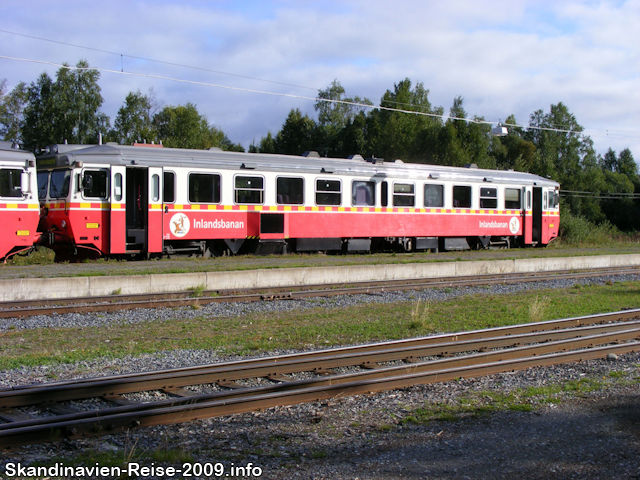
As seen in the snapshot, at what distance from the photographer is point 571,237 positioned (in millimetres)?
34375

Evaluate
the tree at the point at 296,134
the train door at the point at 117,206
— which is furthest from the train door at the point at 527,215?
the tree at the point at 296,134

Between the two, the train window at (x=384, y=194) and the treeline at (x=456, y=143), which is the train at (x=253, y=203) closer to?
the train window at (x=384, y=194)

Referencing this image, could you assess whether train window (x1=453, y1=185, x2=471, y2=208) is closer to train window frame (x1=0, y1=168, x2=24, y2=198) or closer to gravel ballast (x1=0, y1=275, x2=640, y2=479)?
train window frame (x1=0, y1=168, x2=24, y2=198)

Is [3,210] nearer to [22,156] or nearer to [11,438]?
[22,156]

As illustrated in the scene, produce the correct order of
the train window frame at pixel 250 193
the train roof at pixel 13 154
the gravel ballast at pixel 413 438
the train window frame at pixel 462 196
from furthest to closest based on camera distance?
the train window frame at pixel 462 196, the train window frame at pixel 250 193, the train roof at pixel 13 154, the gravel ballast at pixel 413 438

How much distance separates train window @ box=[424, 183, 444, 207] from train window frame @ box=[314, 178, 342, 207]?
3979mm

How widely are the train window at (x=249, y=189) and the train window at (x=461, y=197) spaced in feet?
28.6

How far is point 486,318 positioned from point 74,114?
5036 cm

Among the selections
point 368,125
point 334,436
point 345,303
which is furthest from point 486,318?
point 368,125

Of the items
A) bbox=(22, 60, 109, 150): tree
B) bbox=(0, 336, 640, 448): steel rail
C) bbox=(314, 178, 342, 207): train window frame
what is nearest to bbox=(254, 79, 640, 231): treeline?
bbox=(22, 60, 109, 150): tree

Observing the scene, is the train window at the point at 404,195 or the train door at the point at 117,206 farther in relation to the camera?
the train window at the point at 404,195

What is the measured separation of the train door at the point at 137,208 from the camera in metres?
18.5

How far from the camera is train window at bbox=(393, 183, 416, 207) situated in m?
23.5

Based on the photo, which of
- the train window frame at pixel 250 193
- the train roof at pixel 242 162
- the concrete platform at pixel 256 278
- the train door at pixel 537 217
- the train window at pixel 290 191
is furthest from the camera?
the train door at pixel 537 217
